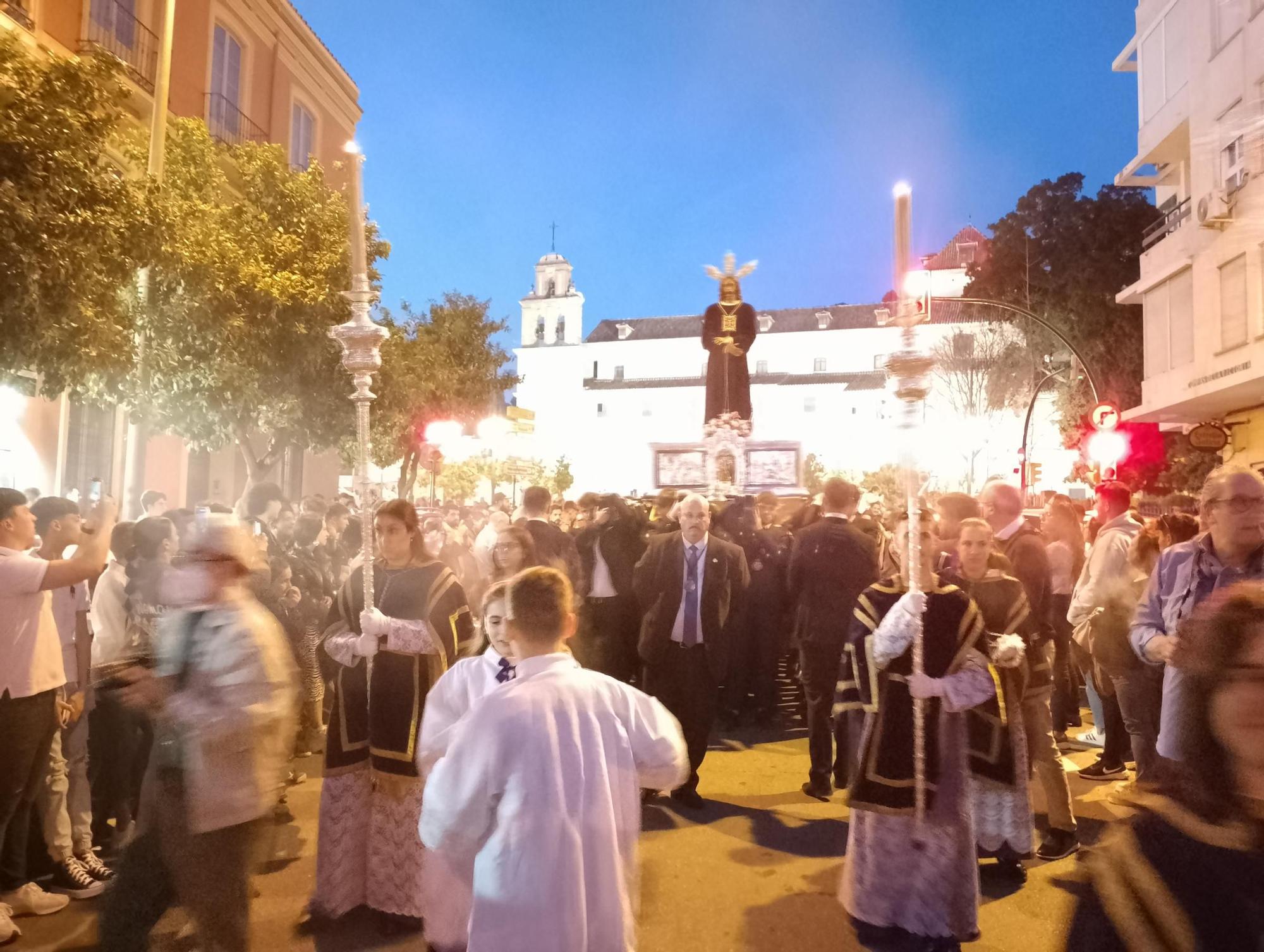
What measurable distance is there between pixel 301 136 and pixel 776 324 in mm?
57380

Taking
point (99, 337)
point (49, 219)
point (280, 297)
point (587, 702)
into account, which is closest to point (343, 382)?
point (280, 297)

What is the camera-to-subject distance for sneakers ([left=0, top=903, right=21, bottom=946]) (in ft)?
13.5

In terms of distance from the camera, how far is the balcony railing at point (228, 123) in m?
19.4

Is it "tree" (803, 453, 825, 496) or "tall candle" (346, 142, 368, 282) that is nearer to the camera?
"tall candle" (346, 142, 368, 282)

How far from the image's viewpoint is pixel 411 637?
4.37m

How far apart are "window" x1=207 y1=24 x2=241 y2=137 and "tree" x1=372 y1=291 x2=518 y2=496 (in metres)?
5.65

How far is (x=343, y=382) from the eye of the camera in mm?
16703

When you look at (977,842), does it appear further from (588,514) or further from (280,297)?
(280,297)

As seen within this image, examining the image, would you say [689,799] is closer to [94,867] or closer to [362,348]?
[94,867]

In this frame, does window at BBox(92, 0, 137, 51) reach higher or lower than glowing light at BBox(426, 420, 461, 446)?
higher

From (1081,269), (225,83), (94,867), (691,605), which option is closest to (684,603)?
(691,605)

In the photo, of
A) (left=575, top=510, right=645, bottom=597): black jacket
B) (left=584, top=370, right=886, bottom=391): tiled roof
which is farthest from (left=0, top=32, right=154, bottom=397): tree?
(left=584, top=370, right=886, bottom=391): tiled roof

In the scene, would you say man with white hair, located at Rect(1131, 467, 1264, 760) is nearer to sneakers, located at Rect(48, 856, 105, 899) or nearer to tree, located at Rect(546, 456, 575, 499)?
sneakers, located at Rect(48, 856, 105, 899)

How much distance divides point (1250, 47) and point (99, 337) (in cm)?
1959
